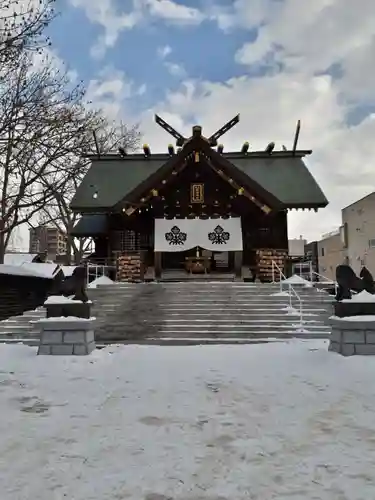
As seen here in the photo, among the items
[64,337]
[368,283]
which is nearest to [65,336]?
[64,337]

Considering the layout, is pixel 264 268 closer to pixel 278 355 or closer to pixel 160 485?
pixel 278 355

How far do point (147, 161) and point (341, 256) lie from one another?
26.4 meters

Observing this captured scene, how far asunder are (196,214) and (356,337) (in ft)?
38.6

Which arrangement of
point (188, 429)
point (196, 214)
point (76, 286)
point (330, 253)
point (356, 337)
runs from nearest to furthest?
point (188, 429) < point (356, 337) < point (76, 286) < point (196, 214) < point (330, 253)

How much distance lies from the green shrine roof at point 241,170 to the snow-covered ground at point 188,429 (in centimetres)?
1311

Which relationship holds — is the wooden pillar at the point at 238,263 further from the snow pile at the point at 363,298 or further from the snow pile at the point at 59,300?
the snow pile at the point at 59,300

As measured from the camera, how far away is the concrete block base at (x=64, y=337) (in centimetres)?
771

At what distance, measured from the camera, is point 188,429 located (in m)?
4.17

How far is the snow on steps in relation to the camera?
10.5 m

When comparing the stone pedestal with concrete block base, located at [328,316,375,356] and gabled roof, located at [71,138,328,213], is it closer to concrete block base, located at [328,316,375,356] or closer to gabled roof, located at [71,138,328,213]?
concrete block base, located at [328,316,375,356]

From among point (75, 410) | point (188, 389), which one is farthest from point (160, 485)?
point (188, 389)

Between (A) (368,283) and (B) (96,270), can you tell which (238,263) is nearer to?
(B) (96,270)

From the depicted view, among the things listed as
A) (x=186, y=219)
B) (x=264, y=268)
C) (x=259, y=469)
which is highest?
(x=186, y=219)

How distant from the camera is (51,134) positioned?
12.5m
